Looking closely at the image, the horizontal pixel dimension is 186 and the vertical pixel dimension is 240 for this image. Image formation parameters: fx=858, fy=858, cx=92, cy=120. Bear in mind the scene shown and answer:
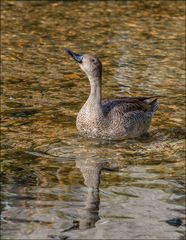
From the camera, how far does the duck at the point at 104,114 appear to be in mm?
11641

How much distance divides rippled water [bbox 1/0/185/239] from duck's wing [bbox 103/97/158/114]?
0.33 m

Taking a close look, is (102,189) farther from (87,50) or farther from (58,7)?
(58,7)

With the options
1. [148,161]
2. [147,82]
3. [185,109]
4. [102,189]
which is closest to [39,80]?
[147,82]

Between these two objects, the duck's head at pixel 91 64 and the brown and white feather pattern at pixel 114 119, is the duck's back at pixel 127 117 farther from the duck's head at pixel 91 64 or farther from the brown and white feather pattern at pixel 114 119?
the duck's head at pixel 91 64

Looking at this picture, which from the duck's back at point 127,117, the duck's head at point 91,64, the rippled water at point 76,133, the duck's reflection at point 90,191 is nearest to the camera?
the duck's reflection at point 90,191

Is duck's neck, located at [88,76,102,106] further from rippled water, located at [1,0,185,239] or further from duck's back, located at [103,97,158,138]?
rippled water, located at [1,0,185,239]

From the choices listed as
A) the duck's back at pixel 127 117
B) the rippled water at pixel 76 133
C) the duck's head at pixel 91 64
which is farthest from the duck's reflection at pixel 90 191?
the duck's head at pixel 91 64

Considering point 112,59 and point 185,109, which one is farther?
point 112,59

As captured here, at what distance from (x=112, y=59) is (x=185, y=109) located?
3.34 meters

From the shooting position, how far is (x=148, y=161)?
1080cm

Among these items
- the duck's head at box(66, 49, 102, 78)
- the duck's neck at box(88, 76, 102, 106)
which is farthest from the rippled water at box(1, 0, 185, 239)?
the duck's head at box(66, 49, 102, 78)

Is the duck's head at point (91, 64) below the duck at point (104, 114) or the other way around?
the other way around

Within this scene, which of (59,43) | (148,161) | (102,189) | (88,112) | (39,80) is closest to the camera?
(102,189)

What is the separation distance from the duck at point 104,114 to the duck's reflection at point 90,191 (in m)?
0.92
